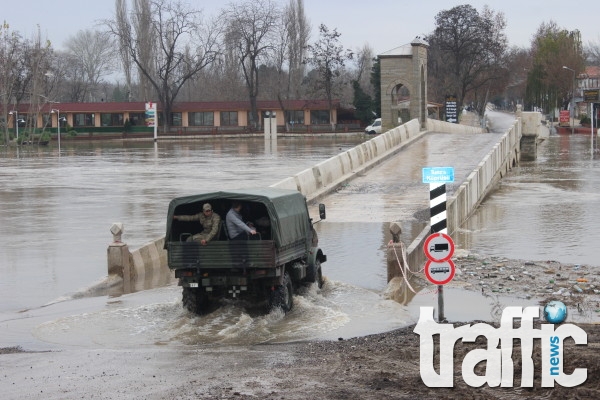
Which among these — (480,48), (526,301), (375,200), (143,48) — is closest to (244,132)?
(143,48)

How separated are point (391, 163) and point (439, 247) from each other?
28.8 metres

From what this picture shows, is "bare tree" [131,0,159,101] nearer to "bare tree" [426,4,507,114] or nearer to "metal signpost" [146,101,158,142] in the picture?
"metal signpost" [146,101,158,142]

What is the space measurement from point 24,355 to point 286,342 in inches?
143

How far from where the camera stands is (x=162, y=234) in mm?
26438

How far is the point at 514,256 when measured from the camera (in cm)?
2384

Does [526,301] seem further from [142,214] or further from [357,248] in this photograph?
[142,214]

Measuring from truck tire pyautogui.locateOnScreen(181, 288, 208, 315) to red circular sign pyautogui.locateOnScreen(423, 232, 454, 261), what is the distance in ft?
12.1

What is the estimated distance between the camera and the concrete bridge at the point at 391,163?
66.3 ft

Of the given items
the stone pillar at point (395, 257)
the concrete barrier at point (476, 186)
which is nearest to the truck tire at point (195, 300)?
the stone pillar at point (395, 257)

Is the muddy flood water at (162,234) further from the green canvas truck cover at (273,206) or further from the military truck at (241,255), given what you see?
the green canvas truck cover at (273,206)

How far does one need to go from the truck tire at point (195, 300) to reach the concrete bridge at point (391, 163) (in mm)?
3730

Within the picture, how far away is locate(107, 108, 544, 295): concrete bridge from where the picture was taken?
66.3 ft

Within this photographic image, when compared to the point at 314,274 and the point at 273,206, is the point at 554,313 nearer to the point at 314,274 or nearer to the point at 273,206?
the point at 273,206

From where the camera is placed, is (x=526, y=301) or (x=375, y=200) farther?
(x=375, y=200)
